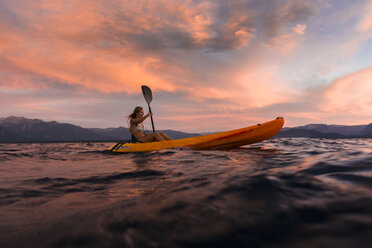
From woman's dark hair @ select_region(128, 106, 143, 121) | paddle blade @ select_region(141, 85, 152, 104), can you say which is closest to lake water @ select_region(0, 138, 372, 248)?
woman's dark hair @ select_region(128, 106, 143, 121)

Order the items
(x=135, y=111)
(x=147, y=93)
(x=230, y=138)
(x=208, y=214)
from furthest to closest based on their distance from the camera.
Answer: (x=147, y=93) < (x=135, y=111) < (x=230, y=138) < (x=208, y=214)

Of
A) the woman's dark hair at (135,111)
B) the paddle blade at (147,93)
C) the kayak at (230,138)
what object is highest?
the paddle blade at (147,93)

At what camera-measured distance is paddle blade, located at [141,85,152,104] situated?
9820 mm

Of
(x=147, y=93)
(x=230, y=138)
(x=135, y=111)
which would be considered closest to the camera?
(x=230, y=138)

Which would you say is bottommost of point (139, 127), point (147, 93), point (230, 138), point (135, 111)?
point (230, 138)

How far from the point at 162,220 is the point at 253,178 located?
1294 mm

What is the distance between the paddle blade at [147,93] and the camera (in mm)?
9820

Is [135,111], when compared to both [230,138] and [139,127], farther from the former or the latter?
[230,138]

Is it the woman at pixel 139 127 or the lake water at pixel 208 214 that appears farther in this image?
the woman at pixel 139 127

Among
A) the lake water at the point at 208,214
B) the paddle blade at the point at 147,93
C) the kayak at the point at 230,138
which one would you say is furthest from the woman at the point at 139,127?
the lake water at the point at 208,214

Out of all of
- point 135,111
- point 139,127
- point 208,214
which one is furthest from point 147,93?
point 208,214

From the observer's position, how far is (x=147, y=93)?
9.96 m

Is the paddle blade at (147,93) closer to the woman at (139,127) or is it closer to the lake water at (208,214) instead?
the woman at (139,127)

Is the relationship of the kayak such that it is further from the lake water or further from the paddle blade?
the lake water
